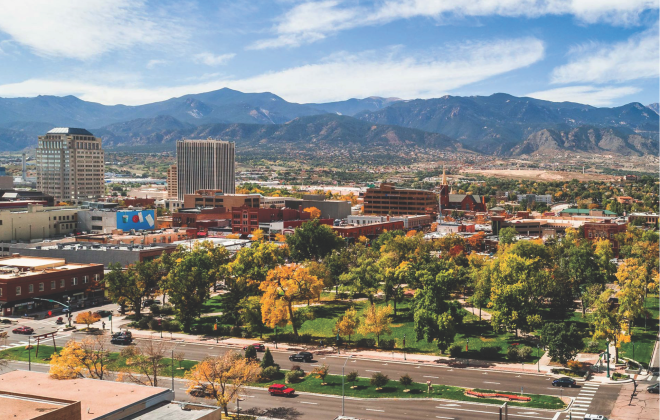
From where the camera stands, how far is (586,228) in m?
156

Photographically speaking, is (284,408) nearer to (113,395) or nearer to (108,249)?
(113,395)

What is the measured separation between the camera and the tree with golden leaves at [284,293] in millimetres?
73875

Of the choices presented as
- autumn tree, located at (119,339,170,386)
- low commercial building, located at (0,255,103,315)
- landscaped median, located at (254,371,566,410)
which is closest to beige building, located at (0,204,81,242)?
low commercial building, located at (0,255,103,315)

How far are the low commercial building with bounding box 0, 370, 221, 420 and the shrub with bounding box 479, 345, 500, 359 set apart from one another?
1495 inches

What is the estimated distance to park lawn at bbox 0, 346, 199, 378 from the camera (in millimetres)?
61897

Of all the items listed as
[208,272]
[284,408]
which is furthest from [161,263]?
[284,408]

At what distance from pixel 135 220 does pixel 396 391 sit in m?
105

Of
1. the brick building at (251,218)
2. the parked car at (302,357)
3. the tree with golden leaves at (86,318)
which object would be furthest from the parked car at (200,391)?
the brick building at (251,218)

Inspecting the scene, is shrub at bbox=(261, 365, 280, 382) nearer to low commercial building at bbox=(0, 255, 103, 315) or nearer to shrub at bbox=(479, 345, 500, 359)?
shrub at bbox=(479, 345, 500, 359)

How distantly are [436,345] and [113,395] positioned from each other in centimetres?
4282

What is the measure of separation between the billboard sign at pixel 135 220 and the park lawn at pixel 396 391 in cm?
9645

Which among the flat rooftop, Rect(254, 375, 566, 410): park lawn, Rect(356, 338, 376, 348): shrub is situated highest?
the flat rooftop

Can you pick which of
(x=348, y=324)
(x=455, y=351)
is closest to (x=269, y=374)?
(x=348, y=324)

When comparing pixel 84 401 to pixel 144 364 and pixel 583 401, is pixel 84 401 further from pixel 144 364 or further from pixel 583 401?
pixel 583 401
